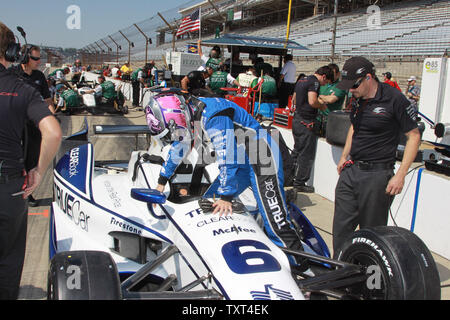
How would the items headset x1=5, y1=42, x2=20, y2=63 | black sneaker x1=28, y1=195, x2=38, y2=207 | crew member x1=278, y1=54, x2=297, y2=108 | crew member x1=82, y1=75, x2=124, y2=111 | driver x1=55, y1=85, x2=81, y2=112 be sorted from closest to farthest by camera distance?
headset x1=5, y1=42, x2=20, y2=63 → black sneaker x1=28, y1=195, x2=38, y2=207 → crew member x1=278, y1=54, x2=297, y2=108 → driver x1=55, y1=85, x2=81, y2=112 → crew member x1=82, y1=75, x2=124, y2=111

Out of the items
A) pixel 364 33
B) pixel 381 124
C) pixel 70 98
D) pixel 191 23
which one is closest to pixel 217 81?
pixel 70 98

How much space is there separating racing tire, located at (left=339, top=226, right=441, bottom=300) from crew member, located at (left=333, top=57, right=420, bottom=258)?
41 cm

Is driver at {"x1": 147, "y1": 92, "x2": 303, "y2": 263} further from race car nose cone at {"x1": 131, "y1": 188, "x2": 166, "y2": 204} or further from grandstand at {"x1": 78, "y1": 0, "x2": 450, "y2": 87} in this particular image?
grandstand at {"x1": 78, "y1": 0, "x2": 450, "y2": 87}

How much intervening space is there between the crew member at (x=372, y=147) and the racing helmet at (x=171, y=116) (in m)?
1.38

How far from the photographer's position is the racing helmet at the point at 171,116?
3465 millimetres

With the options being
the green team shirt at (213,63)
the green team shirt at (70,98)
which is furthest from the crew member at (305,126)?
the green team shirt at (70,98)

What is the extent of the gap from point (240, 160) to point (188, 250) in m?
0.93

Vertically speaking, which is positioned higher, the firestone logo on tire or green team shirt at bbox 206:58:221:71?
green team shirt at bbox 206:58:221:71

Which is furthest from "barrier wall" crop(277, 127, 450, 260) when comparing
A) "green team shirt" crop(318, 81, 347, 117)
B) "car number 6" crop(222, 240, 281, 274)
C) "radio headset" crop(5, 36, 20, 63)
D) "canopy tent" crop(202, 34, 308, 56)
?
"canopy tent" crop(202, 34, 308, 56)

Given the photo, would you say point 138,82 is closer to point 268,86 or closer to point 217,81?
point 217,81

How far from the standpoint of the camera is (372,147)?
340cm

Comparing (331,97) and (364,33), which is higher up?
(364,33)

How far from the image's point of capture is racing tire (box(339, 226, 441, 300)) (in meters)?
2.46
